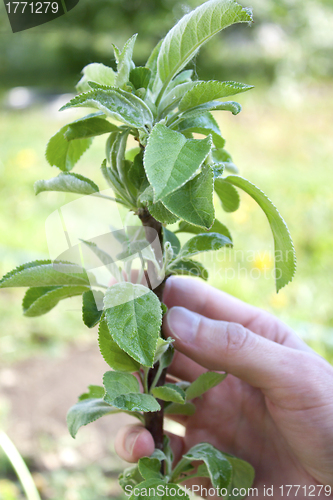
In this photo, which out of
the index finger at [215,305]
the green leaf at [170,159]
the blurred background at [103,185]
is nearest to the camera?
the green leaf at [170,159]

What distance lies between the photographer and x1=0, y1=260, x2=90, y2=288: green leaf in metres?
0.49

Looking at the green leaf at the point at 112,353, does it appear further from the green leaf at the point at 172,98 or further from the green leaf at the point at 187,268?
the green leaf at the point at 172,98

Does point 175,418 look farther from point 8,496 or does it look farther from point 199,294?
point 8,496

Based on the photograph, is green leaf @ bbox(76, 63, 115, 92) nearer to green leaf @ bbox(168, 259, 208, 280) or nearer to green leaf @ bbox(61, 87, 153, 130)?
green leaf @ bbox(61, 87, 153, 130)

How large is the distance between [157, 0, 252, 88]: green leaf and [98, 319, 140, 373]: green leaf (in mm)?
290

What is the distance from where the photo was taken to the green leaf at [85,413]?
20.4 inches

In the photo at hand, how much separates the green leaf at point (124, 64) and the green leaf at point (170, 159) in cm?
8

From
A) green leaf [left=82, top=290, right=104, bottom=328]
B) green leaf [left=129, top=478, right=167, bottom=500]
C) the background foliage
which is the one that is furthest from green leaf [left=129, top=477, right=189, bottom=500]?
the background foliage

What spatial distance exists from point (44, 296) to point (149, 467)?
0.84 ft

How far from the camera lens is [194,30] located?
41 cm

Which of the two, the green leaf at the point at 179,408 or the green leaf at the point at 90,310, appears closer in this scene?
the green leaf at the point at 90,310

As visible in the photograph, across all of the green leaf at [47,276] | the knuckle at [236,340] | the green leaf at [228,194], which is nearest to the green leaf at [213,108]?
the green leaf at [228,194]

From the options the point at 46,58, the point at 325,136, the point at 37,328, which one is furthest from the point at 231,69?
the point at 37,328

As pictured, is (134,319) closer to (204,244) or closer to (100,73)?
(204,244)
